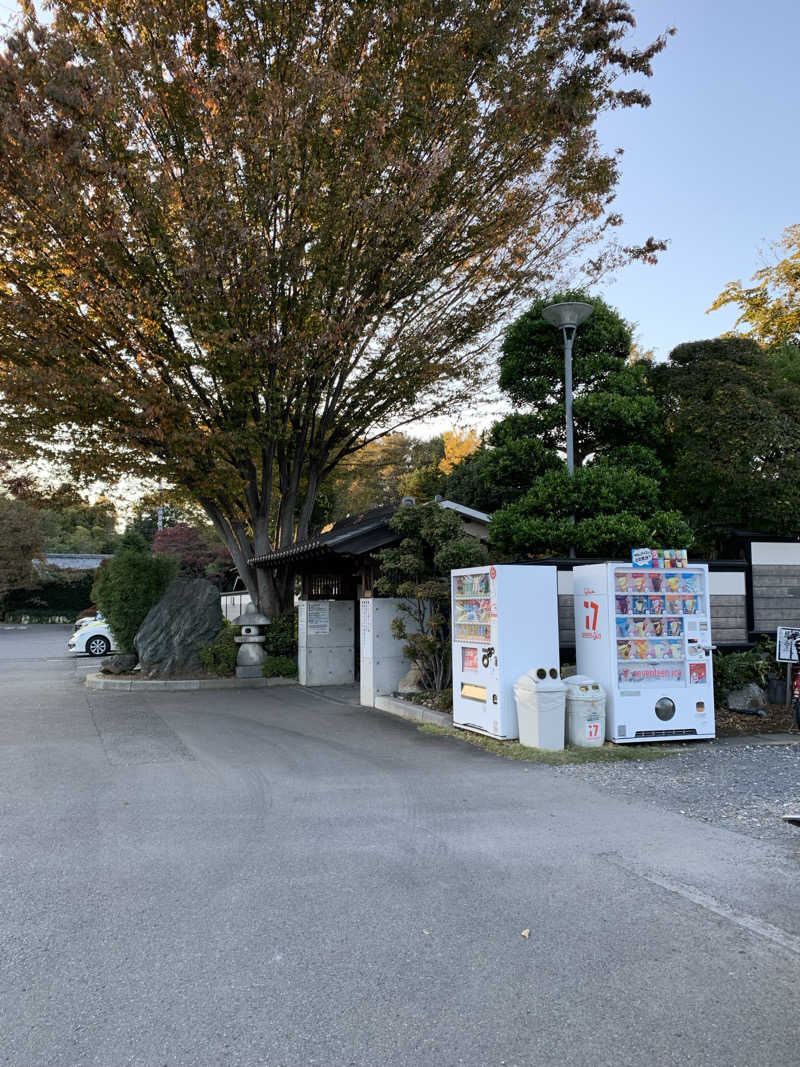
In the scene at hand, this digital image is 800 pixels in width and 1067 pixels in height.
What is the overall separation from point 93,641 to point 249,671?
9319 millimetres

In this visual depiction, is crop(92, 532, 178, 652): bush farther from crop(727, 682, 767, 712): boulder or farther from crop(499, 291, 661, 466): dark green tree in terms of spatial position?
crop(727, 682, 767, 712): boulder

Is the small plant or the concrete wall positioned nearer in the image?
the small plant

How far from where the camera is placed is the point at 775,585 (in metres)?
11.0

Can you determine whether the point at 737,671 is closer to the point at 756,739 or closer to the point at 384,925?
the point at 756,739

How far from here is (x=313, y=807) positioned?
5.91 meters

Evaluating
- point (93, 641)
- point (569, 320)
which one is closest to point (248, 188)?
point (569, 320)

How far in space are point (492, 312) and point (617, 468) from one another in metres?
6.39

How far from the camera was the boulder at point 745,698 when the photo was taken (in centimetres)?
1002

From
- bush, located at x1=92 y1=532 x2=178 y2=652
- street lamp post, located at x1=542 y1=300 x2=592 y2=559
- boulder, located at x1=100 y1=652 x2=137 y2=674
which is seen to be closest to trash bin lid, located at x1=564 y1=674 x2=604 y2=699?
street lamp post, located at x1=542 y1=300 x2=592 y2=559

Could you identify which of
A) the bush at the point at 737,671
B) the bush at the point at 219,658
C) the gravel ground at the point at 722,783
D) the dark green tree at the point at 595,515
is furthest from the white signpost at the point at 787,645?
the bush at the point at 219,658

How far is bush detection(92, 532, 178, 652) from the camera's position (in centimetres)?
1689

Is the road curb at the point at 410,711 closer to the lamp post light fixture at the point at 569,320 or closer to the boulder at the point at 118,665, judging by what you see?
the lamp post light fixture at the point at 569,320

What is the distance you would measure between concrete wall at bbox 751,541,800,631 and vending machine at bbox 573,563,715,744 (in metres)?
2.92

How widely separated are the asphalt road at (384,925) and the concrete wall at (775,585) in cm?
564
